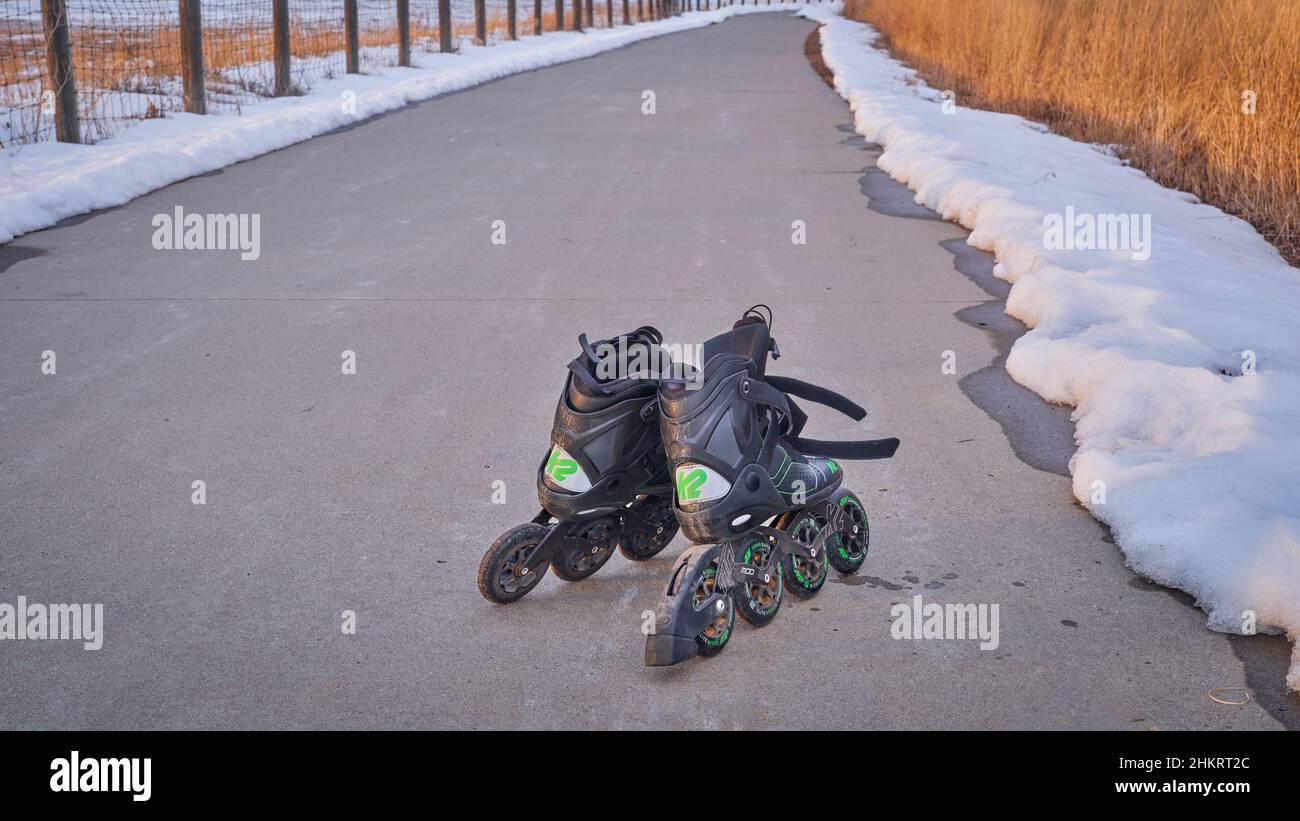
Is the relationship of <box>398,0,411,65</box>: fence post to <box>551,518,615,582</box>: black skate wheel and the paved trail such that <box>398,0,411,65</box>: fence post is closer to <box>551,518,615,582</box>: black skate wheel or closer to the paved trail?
the paved trail

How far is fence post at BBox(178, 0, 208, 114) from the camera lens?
47.6 ft

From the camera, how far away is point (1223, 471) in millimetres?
4191

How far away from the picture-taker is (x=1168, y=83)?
12.1 meters

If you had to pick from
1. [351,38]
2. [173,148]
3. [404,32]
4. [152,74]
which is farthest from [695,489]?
[404,32]

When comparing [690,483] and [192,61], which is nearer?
[690,483]

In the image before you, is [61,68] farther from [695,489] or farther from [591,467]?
[695,489]

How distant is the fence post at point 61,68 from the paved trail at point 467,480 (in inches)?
80.7

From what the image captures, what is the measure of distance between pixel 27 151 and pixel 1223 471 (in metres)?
10.6

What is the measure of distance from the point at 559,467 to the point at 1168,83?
408 inches

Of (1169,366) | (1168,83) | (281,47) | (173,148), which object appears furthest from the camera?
(281,47)

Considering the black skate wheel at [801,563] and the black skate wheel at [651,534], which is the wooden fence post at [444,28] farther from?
the black skate wheel at [801,563]

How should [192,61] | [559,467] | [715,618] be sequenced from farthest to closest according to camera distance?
1. [192,61]
2. [559,467]
3. [715,618]

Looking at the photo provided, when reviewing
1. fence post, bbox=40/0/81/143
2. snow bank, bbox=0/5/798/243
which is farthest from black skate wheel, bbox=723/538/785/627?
fence post, bbox=40/0/81/143
